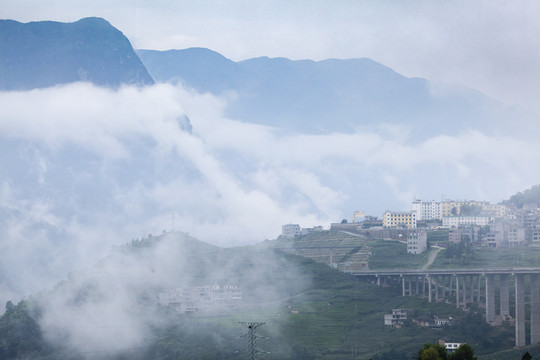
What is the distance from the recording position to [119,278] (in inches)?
1612

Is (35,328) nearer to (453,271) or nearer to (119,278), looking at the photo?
(119,278)

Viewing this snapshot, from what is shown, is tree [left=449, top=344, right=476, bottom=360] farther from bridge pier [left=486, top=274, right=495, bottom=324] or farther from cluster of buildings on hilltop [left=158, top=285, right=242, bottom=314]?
cluster of buildings on hilltop [left=158, top=285, right=242, bottom=314]

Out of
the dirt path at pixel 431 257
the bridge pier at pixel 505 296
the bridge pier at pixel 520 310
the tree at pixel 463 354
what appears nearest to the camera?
the tree at pixel 463 354

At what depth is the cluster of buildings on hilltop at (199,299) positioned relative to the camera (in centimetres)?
3916

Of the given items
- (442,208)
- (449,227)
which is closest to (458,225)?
(449,227)

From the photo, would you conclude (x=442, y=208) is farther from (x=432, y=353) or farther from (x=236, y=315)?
(x=432, y=353)

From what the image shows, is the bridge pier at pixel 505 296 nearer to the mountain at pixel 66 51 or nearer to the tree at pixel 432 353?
the tree at pixel 432 353

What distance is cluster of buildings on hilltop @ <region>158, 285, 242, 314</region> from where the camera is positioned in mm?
39156

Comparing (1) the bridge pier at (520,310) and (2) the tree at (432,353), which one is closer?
(2) the tree at (432,353)

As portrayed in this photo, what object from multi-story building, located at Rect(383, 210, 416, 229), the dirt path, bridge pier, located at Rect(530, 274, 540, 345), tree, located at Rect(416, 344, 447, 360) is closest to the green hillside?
bridge pier, located at Rect(530, 274, 540, 345)

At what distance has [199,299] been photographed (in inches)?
1559

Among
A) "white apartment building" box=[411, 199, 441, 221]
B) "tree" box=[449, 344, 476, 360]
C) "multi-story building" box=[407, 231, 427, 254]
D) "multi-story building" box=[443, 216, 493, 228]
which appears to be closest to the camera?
"tree" box=[449, 344, 476, 360]

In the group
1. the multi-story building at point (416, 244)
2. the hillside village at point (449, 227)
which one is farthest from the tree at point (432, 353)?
the multi-story building at point (416, 244)

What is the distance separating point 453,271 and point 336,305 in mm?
6269
